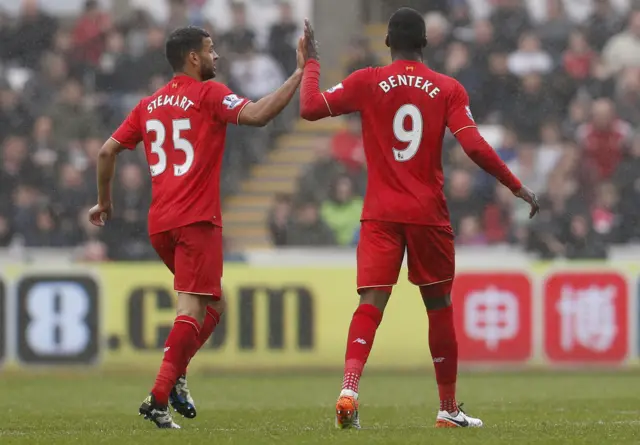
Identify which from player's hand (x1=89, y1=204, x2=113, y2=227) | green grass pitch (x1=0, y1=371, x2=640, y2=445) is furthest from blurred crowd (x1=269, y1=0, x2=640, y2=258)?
player's hand (x1=89, y1=204, x2=113, y2=227)

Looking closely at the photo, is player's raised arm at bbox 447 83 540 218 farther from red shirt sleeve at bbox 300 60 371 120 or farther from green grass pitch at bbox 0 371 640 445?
green grass pitch at bbox 0 371 640 445

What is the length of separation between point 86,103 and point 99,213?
11.5 m

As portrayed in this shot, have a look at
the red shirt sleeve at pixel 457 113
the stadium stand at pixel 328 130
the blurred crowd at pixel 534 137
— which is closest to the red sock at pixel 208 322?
the red shirt sleeve at pixel 457 113

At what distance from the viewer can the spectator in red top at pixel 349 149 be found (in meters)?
19.4

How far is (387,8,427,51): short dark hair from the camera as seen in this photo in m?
Answer: 8.84

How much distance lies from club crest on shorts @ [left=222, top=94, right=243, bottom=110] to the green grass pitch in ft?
6.16

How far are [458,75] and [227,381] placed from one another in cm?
664

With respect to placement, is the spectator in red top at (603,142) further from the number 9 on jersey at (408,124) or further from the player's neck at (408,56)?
the number 9 on jersey at (408,124)

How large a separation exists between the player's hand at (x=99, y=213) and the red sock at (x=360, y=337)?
72.8 inches

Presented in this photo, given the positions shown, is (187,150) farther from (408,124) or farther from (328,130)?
(328,130)

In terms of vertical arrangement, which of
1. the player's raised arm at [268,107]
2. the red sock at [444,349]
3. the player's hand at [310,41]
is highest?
the player's hand at [310,41]

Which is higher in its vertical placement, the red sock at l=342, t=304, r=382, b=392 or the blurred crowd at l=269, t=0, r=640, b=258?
the blurred crowd at l=269, t=0, r=640, b=258

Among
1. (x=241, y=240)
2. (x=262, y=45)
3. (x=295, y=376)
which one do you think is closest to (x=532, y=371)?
(x=295, y=376)

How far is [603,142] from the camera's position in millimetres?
19203
